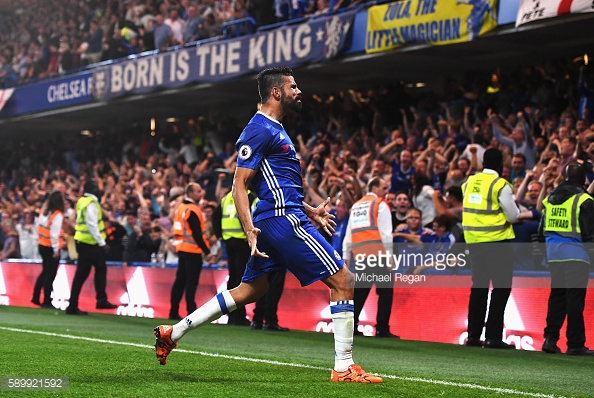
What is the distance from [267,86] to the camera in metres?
7.08

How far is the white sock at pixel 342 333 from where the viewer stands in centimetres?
677

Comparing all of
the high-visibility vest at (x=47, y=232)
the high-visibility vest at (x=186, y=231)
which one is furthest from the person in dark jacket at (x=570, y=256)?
the high-visibility vest at (x=47, y=232)

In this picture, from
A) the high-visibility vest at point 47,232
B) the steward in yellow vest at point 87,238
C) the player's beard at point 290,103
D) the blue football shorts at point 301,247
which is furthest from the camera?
the high-visibility vest at point 47,232

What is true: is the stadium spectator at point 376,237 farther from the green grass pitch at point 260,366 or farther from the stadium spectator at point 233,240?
the stadium spectator at point 233,240

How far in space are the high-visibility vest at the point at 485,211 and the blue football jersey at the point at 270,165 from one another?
4.74 meters

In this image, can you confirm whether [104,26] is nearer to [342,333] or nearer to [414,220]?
[414,220]

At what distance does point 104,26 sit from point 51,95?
248 cm

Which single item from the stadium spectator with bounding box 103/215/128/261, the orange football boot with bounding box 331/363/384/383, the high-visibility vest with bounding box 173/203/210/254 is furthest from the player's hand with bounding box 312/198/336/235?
the stadium spectator with bounding box 103/215/128/261

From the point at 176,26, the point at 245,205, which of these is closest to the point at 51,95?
the point at 176,26

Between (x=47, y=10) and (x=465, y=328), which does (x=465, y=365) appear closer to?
(x=465, y=328)

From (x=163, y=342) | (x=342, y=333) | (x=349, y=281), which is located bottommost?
(x=163, y=342)

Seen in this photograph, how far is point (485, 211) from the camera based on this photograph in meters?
11.3

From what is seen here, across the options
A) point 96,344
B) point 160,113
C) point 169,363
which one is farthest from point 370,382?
point 160,113

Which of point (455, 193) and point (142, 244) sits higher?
point (455, 193)
